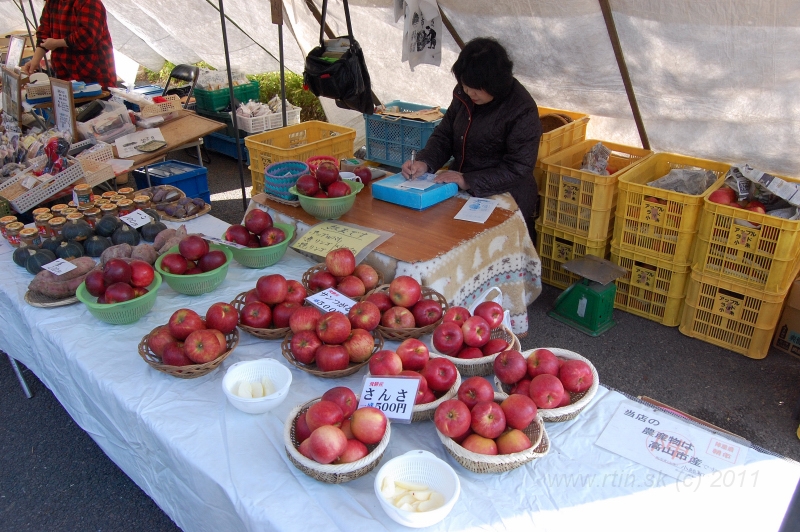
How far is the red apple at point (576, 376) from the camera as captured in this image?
152cm

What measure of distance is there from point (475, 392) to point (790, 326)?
270 centimetres

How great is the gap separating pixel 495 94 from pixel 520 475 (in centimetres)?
230

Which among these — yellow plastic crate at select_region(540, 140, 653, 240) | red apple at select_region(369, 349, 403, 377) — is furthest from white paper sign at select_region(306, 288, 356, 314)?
yellow plastic crate at select_region(540, 140, 653, 240)

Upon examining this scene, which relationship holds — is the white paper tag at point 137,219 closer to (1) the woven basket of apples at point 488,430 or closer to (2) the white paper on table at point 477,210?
(2) the white paper on table at point 477,210

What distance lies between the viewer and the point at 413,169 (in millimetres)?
3137

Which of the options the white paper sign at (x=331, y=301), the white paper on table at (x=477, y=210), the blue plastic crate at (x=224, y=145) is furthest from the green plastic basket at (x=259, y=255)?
the blue plastic crate at (x=224, y=145)

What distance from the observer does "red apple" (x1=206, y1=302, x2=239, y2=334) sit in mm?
1816

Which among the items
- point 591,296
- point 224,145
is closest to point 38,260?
point 591,296

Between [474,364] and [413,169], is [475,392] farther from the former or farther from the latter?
[413,169]

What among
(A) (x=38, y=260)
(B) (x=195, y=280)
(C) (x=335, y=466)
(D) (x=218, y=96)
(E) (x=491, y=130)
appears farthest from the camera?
(D) (x=218, y=96)

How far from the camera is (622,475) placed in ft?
4.51

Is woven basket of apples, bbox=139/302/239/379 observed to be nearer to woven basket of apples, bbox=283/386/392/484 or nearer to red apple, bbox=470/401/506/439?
woven basket of apples, bbox=283/386/392/484

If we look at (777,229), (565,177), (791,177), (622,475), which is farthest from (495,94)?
(622,475)

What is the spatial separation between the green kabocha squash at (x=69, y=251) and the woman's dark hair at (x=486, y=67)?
213 centimetres
